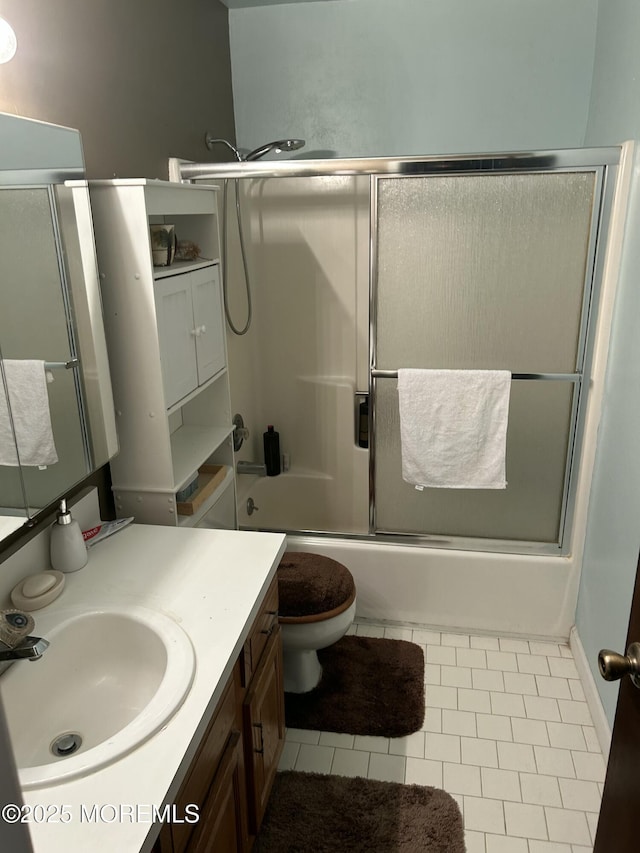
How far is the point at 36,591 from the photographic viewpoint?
1465mm

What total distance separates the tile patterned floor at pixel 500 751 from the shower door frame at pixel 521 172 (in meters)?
0.46

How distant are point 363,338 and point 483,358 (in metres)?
0.85

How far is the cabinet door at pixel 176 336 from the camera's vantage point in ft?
5.86

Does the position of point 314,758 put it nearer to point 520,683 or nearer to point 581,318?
point 520,683

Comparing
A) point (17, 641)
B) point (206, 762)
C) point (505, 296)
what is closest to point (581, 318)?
point (505, 296)

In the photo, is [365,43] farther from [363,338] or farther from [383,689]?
[383,689]

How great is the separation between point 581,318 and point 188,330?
132 centimetres

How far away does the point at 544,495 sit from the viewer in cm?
248

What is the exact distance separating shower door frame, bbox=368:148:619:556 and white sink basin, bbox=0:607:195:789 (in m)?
1.32

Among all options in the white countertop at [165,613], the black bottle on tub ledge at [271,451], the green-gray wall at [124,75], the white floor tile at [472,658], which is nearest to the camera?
the white countertop at [165,613]

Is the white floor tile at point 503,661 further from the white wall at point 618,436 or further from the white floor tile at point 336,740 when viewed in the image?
the white floor tile at point 336,740

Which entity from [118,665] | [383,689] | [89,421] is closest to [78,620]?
[118,665]

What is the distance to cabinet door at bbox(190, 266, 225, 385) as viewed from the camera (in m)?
2.03

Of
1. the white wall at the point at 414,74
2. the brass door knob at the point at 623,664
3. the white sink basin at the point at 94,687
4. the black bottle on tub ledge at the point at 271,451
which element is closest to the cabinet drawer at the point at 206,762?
the white sink basin at the point at 94,687
